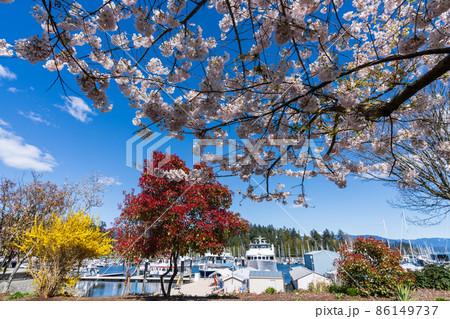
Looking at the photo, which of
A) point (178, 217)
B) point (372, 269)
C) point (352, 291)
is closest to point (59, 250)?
point (178, 217)

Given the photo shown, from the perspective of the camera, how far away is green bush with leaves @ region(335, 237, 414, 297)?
457 centimetres

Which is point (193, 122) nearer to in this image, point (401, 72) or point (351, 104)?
point (351, 104)

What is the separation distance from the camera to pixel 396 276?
465cm

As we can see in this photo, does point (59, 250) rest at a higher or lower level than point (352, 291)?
higher

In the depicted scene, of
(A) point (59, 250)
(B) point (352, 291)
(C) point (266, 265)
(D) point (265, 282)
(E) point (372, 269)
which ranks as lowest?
(C) point (266, 265)

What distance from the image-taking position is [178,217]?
4242mm

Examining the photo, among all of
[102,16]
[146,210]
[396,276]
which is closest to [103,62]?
[102,16]

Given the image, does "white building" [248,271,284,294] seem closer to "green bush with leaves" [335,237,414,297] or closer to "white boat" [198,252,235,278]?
"green bush with leaves" [335,237,414,297]

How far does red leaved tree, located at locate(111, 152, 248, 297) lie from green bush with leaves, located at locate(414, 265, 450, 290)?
18.1ft

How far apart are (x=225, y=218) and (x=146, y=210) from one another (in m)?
1.78

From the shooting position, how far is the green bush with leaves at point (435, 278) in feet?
17.9

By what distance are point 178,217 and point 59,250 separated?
7.82 feet

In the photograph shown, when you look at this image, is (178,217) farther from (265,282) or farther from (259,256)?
(259,256)

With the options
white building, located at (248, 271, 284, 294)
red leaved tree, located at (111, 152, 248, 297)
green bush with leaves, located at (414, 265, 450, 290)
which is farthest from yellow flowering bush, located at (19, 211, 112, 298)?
green bush with leaves, located at (414, 265, 450, 290)
